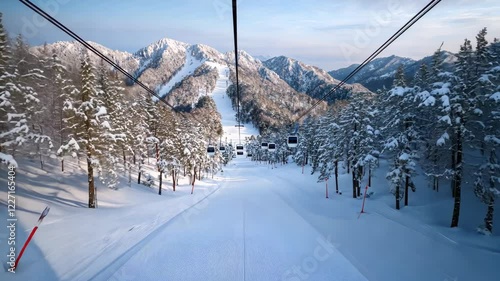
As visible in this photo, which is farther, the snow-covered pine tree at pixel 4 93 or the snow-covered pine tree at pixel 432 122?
the snow-covered pine tree at pixel 432 122

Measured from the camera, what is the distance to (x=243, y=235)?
31.3ft

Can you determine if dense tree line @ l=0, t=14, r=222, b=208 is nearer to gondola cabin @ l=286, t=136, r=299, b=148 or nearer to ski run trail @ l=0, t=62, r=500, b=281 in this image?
ski run trail @ l=0, t=62, r=500, b=281

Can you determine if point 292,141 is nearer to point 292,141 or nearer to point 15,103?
point 292,141

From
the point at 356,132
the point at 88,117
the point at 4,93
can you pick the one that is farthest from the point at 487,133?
Answer: the point at 4,93

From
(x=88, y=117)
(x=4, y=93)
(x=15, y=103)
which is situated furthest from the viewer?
(x=88, y=117)

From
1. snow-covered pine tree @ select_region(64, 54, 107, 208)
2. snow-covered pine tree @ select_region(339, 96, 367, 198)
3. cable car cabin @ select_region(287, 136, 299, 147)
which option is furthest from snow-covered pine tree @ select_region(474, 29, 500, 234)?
snow-covered pine tree @ select_region(64, 54, 107, 208)

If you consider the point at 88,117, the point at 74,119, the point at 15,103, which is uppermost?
the point at 15,103

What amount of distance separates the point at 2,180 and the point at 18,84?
24.8 ft

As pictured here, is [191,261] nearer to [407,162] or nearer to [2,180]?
[2,180]

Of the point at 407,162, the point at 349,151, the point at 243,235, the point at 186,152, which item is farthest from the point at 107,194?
the point at 407,162

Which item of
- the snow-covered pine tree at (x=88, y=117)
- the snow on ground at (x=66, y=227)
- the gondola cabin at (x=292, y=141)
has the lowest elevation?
the snow on ground at (x=66, y=227)

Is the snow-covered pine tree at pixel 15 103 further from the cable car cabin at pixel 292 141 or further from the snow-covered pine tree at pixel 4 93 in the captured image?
the cable car cabin at pixel 292 141

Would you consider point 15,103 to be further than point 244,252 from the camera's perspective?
Yes

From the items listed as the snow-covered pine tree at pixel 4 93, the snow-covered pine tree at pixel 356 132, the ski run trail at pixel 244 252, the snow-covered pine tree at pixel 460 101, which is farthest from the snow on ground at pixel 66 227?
the snow-covered pine tree at pixel 356 132
